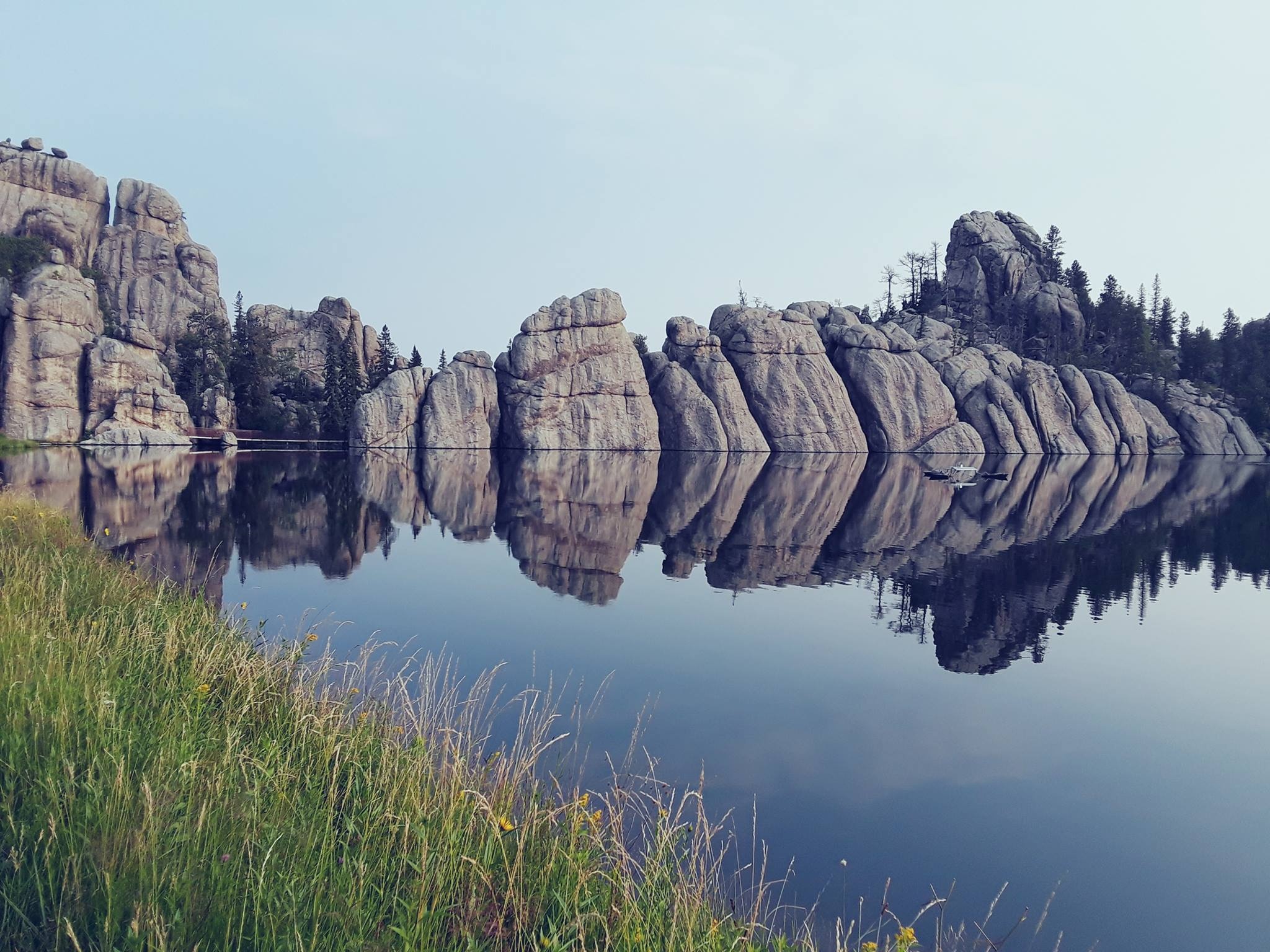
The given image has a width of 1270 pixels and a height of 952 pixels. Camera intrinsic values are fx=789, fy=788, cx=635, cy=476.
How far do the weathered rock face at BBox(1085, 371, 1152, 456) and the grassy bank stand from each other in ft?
323

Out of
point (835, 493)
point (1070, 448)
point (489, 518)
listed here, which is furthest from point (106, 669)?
point (1070, 448)

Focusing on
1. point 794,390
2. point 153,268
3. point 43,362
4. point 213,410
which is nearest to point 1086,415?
point 794,390

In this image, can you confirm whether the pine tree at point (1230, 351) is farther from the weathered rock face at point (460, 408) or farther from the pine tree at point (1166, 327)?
the weathered rock face at point (460, 408)

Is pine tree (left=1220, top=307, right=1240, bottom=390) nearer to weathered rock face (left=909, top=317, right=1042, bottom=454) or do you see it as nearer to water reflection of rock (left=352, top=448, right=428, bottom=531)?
weathered rock face (left=909, top=317, right=1042, bottom=454)

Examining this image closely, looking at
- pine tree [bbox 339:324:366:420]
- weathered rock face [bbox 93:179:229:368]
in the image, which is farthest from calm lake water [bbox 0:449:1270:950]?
A: weathered rock face [bbox 93:179:229:368]

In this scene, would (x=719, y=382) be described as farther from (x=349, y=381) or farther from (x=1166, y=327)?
(x=1166, y=327)

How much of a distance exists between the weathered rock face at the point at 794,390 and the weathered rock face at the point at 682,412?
232 inches

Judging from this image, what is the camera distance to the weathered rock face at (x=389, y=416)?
265 feet

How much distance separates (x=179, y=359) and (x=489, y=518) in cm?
7656

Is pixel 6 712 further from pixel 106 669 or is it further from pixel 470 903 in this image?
pixel 470 903

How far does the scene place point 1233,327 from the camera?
114 meters

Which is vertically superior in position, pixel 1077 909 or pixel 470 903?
pixel 470 903

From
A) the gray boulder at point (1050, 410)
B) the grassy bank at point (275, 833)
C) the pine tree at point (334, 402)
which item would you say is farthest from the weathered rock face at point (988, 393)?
the grassy bank at point (275, 833)

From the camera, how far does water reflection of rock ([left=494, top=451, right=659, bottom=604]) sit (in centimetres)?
2341
